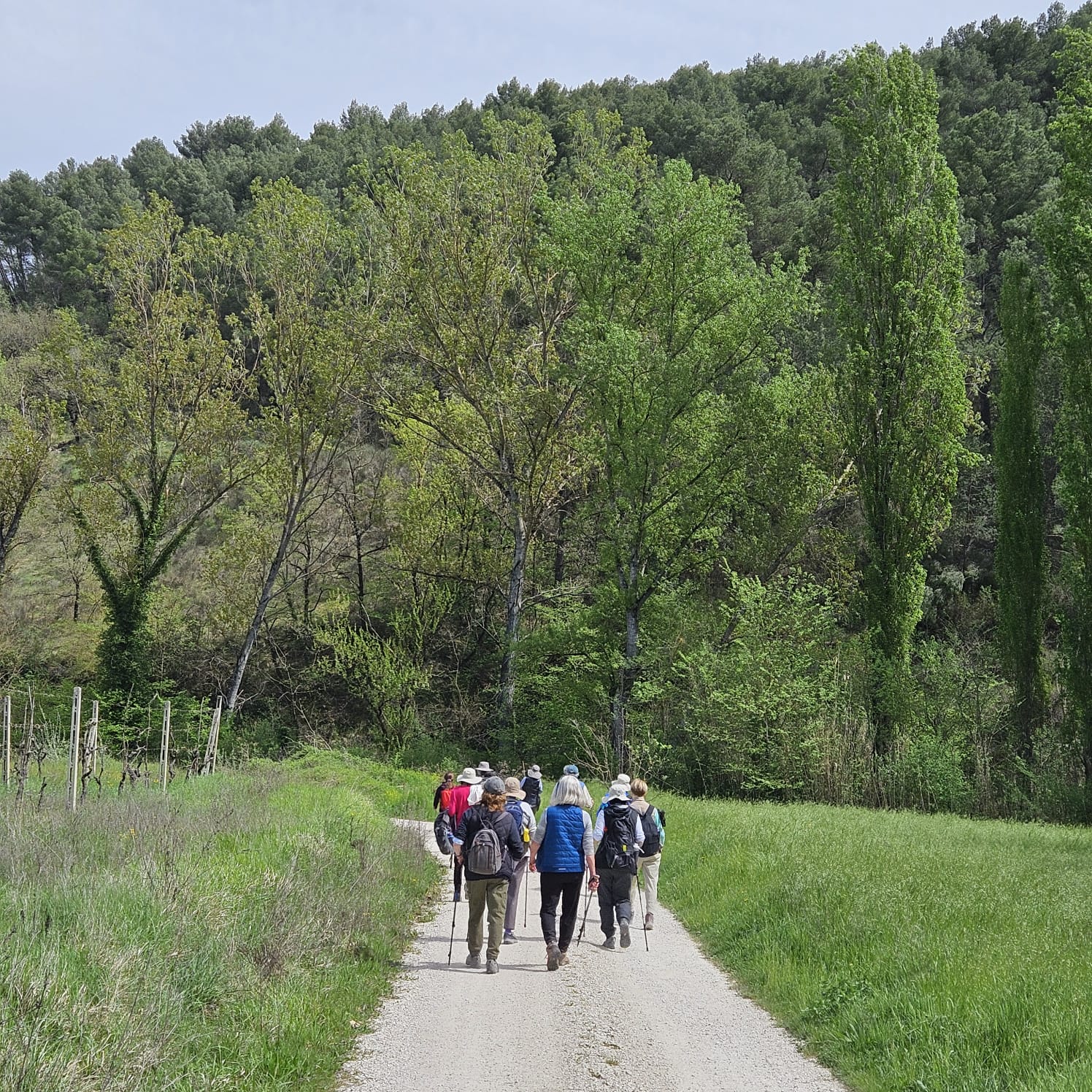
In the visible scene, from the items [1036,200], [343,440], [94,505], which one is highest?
[1036,200]

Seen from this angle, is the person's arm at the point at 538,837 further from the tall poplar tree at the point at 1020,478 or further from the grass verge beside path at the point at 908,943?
the tall poplar tree at the point at 1020,478

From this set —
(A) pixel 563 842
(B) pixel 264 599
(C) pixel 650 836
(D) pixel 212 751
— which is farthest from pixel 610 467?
(A) pixel 563 842

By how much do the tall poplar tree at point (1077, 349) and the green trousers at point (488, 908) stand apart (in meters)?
19.1

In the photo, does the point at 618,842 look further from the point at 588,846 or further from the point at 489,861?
the point at 489,861

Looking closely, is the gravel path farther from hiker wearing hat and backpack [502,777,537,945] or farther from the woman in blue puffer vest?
hiker wearing hat and backpack [502,777,537,945]

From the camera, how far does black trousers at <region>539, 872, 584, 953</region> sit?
9.62 m

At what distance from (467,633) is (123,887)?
3477cm

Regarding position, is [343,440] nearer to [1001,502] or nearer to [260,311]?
[260,311]

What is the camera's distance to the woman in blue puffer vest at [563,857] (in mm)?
9719

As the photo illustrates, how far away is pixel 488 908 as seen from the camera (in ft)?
31.1

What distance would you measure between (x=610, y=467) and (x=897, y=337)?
871 centimetres

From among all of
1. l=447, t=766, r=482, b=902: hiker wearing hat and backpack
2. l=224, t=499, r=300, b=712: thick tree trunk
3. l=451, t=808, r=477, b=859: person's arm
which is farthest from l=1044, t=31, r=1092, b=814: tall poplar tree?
l=224, t=499, r=300, b=712: thick tree trunk

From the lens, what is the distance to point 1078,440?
2444cm

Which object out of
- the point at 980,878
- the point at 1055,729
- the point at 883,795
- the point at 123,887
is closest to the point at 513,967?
the point at 123,887
